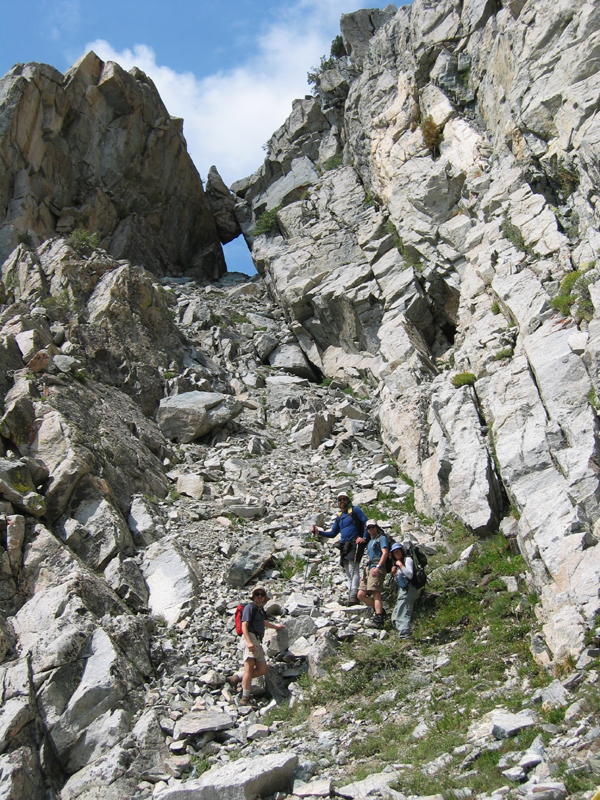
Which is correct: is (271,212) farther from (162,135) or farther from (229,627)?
(229,627)

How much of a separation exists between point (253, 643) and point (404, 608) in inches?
101

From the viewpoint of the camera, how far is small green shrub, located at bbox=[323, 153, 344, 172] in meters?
37.6

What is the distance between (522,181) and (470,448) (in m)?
10.1

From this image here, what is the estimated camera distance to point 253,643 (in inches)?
367

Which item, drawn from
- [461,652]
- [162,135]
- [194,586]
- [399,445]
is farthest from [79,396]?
[162,135]

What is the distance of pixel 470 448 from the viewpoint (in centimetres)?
1332

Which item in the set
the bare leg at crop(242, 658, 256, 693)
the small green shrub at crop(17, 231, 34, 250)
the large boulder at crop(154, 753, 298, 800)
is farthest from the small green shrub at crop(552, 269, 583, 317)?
the small green shrub at crop(17, 231, 34, 250)

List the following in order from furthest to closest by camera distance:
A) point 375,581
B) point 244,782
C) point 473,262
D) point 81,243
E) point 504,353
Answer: point 81,243 < point 473,262 < point 504,353 < point 375,581 < point 244,782

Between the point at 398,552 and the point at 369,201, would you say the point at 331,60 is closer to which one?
the point at 369,201

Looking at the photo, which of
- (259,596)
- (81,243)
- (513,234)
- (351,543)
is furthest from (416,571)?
(81,243)

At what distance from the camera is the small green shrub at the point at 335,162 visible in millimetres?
37625

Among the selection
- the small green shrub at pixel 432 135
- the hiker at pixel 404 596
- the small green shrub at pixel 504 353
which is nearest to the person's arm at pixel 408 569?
the hiker at pixel 404 596

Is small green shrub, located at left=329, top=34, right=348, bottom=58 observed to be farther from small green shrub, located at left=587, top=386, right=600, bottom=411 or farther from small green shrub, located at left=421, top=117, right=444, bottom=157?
small green shrub, located at left=587, top=386, right=600, bottom=411

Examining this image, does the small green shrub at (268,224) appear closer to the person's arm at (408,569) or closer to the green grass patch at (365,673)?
the person's arm at (408,569)
